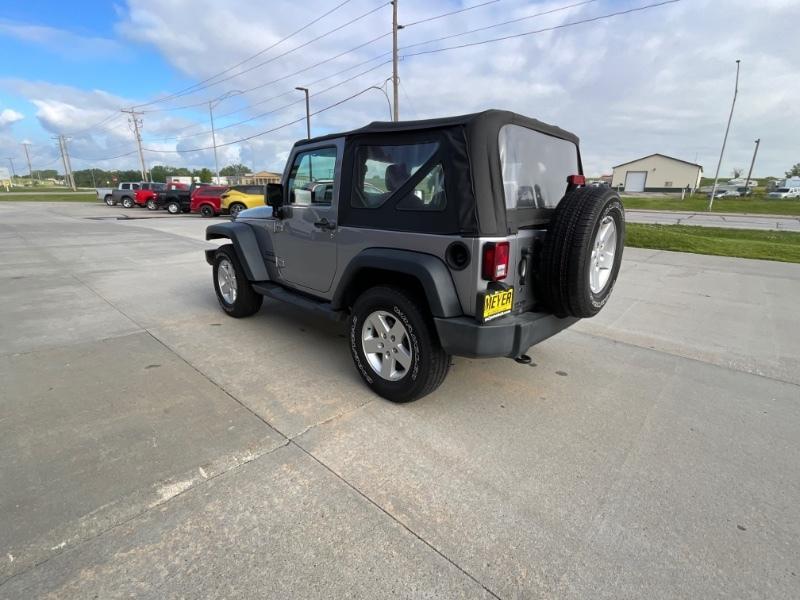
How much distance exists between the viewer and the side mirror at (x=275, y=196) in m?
4.07

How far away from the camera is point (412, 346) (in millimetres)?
2908

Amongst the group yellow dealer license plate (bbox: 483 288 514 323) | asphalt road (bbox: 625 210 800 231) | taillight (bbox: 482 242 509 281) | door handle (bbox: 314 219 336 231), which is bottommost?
asphalt road (bbox: 625 210 800 231)

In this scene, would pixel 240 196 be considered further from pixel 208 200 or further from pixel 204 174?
pixel 204 174

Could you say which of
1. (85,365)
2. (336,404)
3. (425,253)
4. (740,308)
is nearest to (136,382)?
(85,365)

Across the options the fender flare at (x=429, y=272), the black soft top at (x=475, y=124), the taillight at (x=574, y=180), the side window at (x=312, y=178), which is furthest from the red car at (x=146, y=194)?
the taillight at (x=574, y=180)

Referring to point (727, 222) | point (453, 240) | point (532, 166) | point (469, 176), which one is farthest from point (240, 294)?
point (727, 222)

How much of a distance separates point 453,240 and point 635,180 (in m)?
78.1

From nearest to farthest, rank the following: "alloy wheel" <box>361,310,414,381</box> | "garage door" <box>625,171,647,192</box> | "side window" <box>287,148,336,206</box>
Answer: "alloy wheel" <box>361,310,414,381</box>
"side window" <box>287,148,336,206</box>
"garage door" <box>625,171,647,192</box>

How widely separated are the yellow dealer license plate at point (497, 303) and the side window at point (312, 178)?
1721 millimetres

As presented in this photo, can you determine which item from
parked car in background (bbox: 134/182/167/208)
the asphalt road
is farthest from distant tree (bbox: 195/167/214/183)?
the asphalt road

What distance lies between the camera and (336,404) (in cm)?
309

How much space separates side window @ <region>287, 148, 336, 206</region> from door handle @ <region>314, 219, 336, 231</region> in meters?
0.17

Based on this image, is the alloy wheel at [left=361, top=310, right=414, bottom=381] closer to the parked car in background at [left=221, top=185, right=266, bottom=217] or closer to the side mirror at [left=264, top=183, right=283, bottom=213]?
the side mirror at [left=264, top=183, right=283, bottom=213]

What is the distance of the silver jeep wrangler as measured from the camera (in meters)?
2.59
